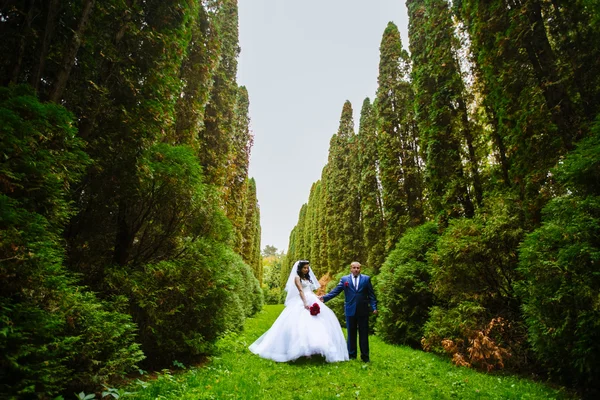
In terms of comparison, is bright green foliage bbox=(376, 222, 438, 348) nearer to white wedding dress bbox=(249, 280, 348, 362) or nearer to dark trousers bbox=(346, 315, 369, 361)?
dark trousers bbox=(346, 315, 369, 361)

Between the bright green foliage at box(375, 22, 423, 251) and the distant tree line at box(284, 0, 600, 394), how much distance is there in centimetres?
10

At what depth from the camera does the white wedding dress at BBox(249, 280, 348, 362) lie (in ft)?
21.5

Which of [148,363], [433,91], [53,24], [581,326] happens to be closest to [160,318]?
[148,363]

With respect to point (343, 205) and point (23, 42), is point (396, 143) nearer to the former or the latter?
point (343, 205)

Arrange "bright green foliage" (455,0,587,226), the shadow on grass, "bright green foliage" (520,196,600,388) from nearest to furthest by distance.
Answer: "bright green foliage" (520,196,600,388), "bright green foliage" (455,0,587,226), the shadow on grass

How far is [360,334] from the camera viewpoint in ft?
22.9

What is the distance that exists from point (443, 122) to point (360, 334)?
7916mm

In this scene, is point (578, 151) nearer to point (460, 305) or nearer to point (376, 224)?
point (460, 305)

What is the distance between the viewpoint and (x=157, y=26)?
6008 mm

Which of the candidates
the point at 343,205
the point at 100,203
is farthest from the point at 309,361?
the point at 343,205

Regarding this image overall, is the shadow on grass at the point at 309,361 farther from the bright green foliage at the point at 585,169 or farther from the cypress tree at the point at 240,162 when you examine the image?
the cypress tree at the point at 240,162

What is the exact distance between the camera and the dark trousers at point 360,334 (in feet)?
22.4

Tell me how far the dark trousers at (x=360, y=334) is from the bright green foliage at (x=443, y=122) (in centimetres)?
486

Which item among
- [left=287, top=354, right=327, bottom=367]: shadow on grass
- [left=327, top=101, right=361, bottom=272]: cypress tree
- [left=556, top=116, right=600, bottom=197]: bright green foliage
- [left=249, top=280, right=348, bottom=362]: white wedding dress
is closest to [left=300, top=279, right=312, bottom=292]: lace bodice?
[left=249, top=280, right=348, bottom=362]: white wedding dress
